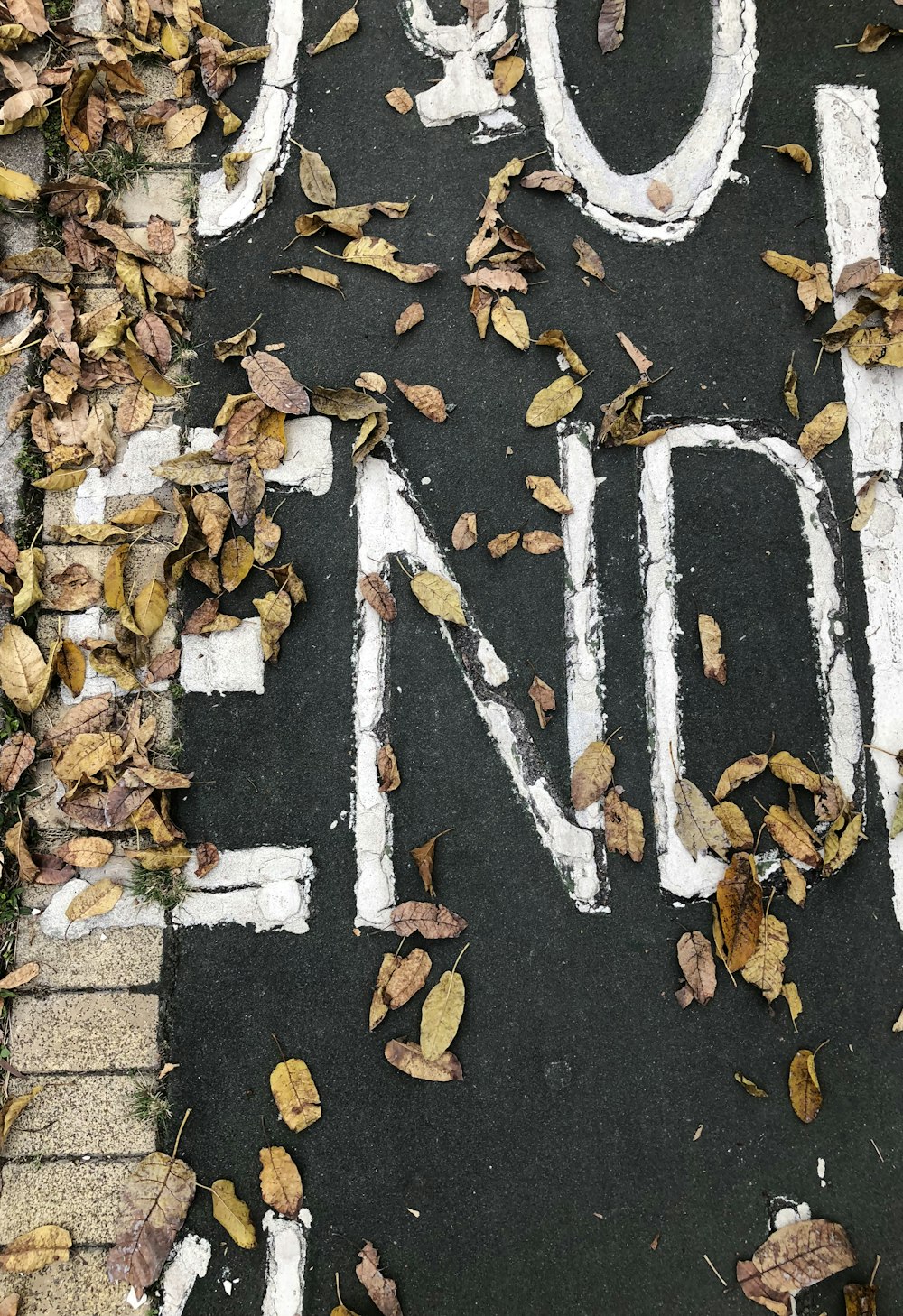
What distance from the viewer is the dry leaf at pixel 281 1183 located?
85.0 inches

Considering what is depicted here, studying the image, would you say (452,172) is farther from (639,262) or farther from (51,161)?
(51,161)

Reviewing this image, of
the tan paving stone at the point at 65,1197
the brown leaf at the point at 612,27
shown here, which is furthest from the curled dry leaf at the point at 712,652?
the tan paving stone at the point at 65,1197

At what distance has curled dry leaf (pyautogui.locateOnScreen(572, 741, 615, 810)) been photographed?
229cm

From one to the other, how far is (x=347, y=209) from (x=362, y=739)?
1.60 metres

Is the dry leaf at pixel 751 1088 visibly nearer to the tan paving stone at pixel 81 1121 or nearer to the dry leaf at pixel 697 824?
the dry leaf at pixel 697 824

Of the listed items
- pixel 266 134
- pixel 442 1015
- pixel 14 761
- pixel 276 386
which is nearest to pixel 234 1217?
pixel 442 1015

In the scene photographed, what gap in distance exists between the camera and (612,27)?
2570 mm

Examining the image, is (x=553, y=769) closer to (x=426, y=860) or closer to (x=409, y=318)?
(x=426, y=860)

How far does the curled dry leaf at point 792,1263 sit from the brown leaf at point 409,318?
8.72 ft

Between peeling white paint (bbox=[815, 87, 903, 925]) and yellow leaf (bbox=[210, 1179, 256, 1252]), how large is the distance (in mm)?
1897

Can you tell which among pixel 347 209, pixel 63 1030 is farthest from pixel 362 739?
pixel 347 209

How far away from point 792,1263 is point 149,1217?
1.65 m

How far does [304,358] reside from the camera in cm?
250

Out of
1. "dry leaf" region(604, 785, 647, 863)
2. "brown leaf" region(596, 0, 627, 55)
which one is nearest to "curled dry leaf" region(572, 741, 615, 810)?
"dry leaf" region(604, 785, 647, 863)
